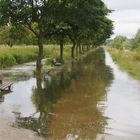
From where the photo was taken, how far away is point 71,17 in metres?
32.8

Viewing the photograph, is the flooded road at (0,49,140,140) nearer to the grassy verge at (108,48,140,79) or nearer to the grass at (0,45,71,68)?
the grassy verge at (108,48,140,79)

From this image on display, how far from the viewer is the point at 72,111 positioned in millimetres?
16672

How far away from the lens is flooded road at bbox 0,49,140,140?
1307 centimetres

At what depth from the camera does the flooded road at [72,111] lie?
13.1 metres

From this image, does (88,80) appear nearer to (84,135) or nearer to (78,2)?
(78,2)

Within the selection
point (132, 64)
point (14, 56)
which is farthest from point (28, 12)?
point (132, 64)

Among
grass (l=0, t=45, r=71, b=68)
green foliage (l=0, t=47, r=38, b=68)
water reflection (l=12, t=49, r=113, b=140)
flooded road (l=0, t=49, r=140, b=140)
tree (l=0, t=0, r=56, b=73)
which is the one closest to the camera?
flooded road (l=0, t=49, r=140, b=140)

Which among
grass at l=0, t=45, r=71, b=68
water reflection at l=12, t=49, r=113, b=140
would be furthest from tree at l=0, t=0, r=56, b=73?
water reflection at l=12, t=49, r=113, b=140

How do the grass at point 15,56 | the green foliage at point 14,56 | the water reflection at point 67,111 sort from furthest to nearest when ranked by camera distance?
1. the grass at point 15,56
2. the green foliage at point 14,56
3. the water reflection at point 67,111

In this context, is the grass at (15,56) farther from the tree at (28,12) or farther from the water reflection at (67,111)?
the water reflection at (67,111)

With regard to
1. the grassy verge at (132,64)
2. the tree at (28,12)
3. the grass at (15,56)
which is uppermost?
the tree at (28,12)

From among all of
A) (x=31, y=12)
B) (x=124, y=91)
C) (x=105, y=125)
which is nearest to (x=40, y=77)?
(x=31, y=12)

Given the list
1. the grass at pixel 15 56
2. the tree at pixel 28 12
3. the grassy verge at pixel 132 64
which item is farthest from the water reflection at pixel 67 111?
the grass at pixel 15 56

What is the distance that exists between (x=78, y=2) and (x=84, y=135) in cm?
2063
